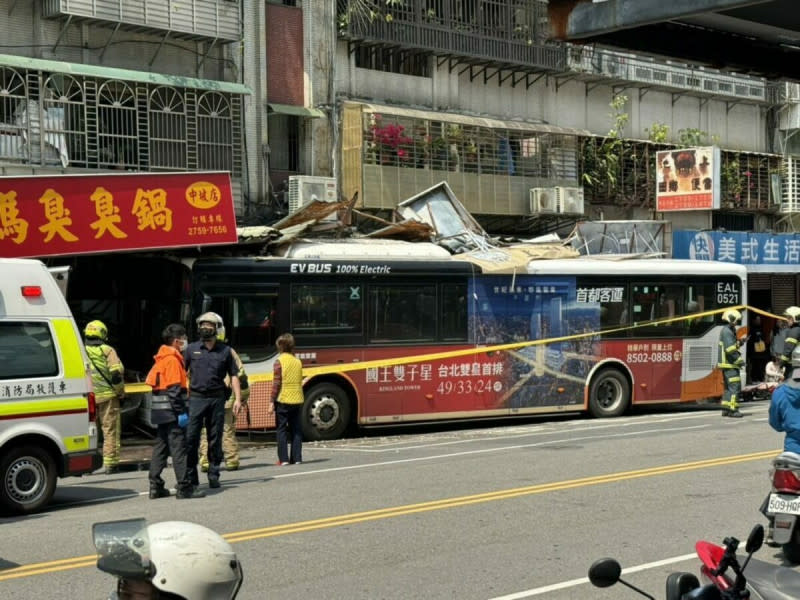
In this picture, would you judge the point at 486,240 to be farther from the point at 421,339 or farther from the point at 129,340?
the point at 129,340

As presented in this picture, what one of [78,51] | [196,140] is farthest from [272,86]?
[78,51]

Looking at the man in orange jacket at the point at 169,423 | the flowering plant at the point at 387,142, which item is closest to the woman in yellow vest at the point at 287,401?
the man in orange jacket at the point at 169,423

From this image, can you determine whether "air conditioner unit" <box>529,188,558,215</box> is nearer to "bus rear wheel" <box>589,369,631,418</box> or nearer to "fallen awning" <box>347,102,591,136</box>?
"fallen awning" <box>347,102,591,136</box>

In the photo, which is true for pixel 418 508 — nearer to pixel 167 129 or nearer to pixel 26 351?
pixel 26 351

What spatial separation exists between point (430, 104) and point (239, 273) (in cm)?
1275

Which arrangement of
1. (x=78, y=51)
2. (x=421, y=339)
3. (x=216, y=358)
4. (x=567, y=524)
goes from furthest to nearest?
1. (x=78, y=51)
2. (x=421, y=339)
3. (x=216, y=358)
4. (x=567, y=524)

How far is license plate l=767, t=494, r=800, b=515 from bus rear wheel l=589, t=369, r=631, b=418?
12.6 meters

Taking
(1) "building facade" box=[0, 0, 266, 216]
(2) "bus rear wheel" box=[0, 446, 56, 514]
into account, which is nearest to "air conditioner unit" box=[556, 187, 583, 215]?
(1) "building facade" box=[0, 0, 266, 216]

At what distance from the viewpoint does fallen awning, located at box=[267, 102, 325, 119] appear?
1024 inches

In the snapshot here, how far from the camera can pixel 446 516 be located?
10.7 m

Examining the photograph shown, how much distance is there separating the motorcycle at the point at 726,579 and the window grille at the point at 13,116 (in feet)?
61.3

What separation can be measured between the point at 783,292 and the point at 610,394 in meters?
16.1

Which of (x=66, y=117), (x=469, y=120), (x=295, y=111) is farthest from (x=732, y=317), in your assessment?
(x=66, y=117)

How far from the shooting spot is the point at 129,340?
1839 cm
